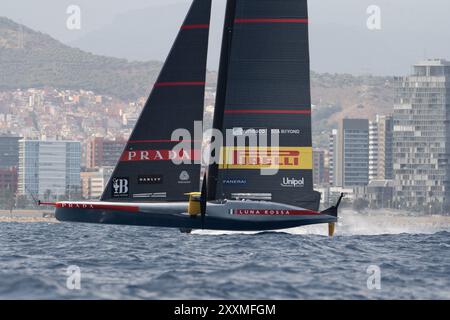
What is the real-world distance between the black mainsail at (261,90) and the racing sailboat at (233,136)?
0.10 ft

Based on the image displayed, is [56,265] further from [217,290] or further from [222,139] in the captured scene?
[222,139]

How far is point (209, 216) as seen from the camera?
3703cm

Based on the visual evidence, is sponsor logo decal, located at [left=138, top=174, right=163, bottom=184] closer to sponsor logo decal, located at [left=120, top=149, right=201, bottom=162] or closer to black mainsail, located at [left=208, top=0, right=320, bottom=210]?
sponsor logo decal, located at [left=120, top=149, right=201, bottom=162]

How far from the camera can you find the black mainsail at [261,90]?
122ft

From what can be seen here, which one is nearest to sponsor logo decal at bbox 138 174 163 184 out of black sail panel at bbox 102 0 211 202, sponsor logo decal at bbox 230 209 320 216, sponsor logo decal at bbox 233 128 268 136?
black sail panel at bbox 102 0 211 202

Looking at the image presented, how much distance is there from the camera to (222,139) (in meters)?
37.3

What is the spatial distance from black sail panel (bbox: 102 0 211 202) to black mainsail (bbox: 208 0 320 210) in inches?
29.9

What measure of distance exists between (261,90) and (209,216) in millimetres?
4083

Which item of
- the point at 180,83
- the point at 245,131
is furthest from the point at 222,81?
the point at 245,131

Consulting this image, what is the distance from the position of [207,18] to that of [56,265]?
46.4ft

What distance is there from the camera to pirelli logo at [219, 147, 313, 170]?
123ft

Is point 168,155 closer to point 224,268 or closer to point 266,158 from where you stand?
point 266,158

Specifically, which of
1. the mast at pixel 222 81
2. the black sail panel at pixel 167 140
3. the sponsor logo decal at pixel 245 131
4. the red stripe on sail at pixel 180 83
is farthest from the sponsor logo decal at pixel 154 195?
the red stripe on sail at pixel 180 83

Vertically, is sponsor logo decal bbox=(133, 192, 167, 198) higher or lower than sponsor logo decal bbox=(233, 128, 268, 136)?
lower
